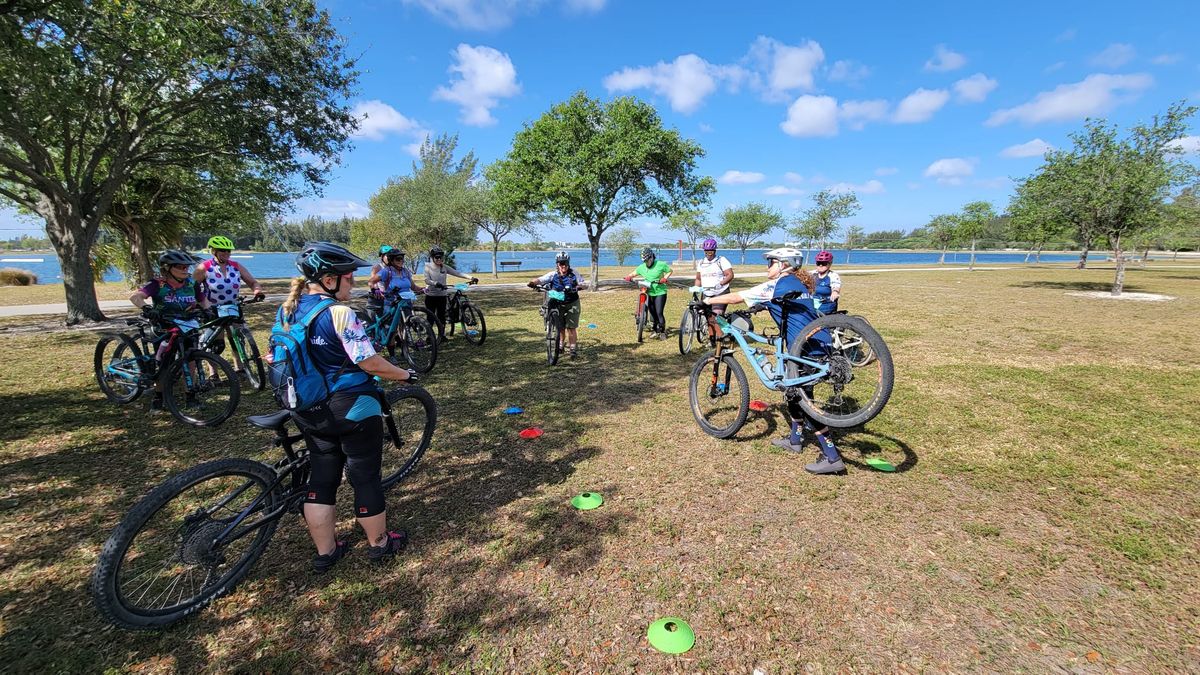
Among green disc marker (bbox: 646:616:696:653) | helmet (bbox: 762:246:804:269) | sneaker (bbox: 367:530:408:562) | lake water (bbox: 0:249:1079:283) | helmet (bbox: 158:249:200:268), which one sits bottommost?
green disc marker (bbox: 646:616:696:653)

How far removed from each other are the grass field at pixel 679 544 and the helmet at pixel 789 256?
2008 mm

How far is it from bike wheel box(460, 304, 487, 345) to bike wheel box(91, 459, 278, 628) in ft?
21.9

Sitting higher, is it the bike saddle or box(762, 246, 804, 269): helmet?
box(762, 246, 804, 269): helmet

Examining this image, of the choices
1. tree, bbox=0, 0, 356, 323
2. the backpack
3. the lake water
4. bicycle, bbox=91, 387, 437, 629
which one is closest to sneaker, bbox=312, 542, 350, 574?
bicycle, bbox=91, 387, 437, 629

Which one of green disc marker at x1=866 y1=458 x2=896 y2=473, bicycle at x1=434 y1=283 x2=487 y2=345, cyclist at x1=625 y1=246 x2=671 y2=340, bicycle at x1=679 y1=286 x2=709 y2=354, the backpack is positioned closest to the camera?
the backpack

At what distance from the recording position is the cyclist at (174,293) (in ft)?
18.2

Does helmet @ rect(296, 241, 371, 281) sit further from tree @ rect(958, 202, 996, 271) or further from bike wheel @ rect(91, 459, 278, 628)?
tree @ rect(958, 202, 996, 271)

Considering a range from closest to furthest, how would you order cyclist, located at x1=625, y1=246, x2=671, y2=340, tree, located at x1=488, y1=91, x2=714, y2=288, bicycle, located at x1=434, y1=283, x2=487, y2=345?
cyclist, located at x1=625, y1=246, x2=671, y2=340, bicycle, located at x1=434, y1=283, x2=487, y2=345, tree, located at x1=488, y1=91, x2=714, y2=288

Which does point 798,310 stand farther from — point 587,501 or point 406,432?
point 406,432

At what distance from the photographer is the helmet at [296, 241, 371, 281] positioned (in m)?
2.69

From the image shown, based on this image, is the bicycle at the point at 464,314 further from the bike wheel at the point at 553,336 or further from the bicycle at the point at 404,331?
the bike wheel at the point at 553,336

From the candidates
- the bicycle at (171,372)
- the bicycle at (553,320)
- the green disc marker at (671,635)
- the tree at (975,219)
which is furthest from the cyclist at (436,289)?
the tree at (975,219)

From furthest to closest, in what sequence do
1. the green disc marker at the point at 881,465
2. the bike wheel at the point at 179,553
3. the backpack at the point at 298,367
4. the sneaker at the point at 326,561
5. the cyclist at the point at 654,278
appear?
the cyclist at the point at 654,278 < the green disc marker at the point at 881,465 < the sneaker at the point at 326,561 < the backpack at the point at 298,367 < the bike wheel at the point at 179,553

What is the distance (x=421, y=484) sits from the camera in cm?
426
